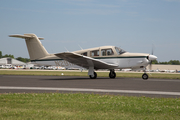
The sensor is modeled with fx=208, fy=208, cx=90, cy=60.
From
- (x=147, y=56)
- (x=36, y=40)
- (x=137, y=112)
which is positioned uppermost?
(x=36, y=40)

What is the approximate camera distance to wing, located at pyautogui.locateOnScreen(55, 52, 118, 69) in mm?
20516

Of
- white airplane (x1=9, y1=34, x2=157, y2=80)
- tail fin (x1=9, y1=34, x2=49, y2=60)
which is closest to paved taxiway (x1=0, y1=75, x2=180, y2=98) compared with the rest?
white airplane (x1=9, y1=34, x2=157, y2=80)

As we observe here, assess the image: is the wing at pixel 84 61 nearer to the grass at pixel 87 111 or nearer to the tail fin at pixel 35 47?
the tail fin at pixel 35 47

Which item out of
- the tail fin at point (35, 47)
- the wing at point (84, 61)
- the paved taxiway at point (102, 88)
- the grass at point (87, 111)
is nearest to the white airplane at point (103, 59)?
the wing at point (84, 61)

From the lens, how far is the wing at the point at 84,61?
67.3 ft

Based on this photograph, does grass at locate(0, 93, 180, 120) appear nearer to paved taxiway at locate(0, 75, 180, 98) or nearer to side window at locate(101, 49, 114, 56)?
paved taxiway at locate(0, 75, 180, 98)

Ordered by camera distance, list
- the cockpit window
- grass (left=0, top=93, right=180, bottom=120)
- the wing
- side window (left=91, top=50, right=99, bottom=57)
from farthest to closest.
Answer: side window (left=91, top=50, right=99, bottom=57) → the cockpit window → the wing → grass (left=0, top=93, right=180, bottom=120)

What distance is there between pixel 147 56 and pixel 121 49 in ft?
9.49

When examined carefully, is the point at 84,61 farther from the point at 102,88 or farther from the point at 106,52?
the point at 102,88

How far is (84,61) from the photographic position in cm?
2156

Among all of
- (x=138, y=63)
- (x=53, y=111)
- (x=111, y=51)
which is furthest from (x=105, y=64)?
(x=53, y=111)

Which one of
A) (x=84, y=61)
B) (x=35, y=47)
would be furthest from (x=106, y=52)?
(x=35, y=47)

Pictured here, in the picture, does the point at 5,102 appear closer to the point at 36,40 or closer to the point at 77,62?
the point at 77,62

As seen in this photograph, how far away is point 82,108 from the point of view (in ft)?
21.4
